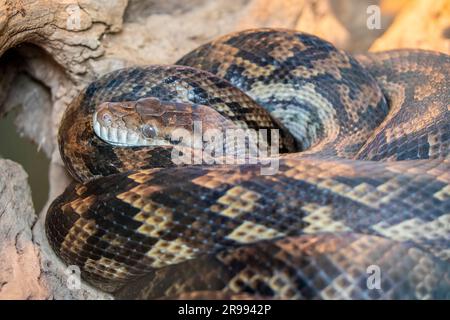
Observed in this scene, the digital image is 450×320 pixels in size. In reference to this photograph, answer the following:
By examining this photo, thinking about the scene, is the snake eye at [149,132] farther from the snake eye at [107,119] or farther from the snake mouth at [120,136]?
the snake eye at [107,119]

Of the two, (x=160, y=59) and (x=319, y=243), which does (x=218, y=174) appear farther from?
(x=160, y=59)

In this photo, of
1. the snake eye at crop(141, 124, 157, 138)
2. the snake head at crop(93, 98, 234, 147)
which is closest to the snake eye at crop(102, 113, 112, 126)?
the snake head at crop(93, 98, 234, 147)

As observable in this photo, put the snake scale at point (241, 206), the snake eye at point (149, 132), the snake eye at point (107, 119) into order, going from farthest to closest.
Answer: the snake eye at point (149, 132), the snake eye at point (107, 119), the snake scale at point (241, 206)

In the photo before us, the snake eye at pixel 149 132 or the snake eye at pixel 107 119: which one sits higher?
the snake eye at pixel 107 119

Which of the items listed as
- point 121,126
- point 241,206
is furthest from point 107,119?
point 241,206

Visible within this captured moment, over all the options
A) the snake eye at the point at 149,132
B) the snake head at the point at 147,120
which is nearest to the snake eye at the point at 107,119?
the snake head at the point at 147,120

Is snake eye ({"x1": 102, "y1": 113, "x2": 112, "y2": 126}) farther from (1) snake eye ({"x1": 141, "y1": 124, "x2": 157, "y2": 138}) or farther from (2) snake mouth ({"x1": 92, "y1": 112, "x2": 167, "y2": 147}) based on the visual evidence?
(1) snake eye ({"x1": 141, "y1": 124, "x2": 157, "y2": 138})

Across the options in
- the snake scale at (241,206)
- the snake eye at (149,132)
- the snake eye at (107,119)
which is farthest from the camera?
the snake eye at (149,132)
